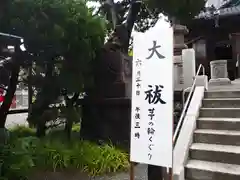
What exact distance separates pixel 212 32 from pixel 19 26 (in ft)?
38.7

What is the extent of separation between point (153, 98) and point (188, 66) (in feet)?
14.7

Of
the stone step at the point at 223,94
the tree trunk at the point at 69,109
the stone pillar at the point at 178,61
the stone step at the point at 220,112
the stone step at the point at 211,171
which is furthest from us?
the stone pillar at the point at 178,61

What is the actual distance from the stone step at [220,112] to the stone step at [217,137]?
1.73 ft

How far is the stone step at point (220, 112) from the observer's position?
519cm

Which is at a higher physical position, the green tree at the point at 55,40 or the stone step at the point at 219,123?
the green tree at the point at 55,40

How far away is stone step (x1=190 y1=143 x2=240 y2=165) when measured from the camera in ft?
13.8

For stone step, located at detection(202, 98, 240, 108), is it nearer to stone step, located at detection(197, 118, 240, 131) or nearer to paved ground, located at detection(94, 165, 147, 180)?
stone step, located at detection(197, 118, 240, 131)

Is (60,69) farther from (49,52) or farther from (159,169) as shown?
(159,169)

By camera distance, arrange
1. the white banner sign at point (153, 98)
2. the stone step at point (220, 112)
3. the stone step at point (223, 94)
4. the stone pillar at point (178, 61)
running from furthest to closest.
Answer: the stone pillar at point (178, 61) < the stone step at point (223, 94) < the stone step at point (220, 112) < the white banner sign at point (153, 98)

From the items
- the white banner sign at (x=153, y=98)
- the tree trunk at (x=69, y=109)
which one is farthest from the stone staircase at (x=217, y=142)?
the tree trunk at (x=69, y=109)

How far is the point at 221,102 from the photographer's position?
18.7ft

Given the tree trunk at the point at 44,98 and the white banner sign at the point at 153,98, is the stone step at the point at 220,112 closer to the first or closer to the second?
the white banner sign at the point at 153,98

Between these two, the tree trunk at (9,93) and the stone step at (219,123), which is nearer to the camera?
the stone step at (219,123)

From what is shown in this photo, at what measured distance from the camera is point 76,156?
20.0 ft
